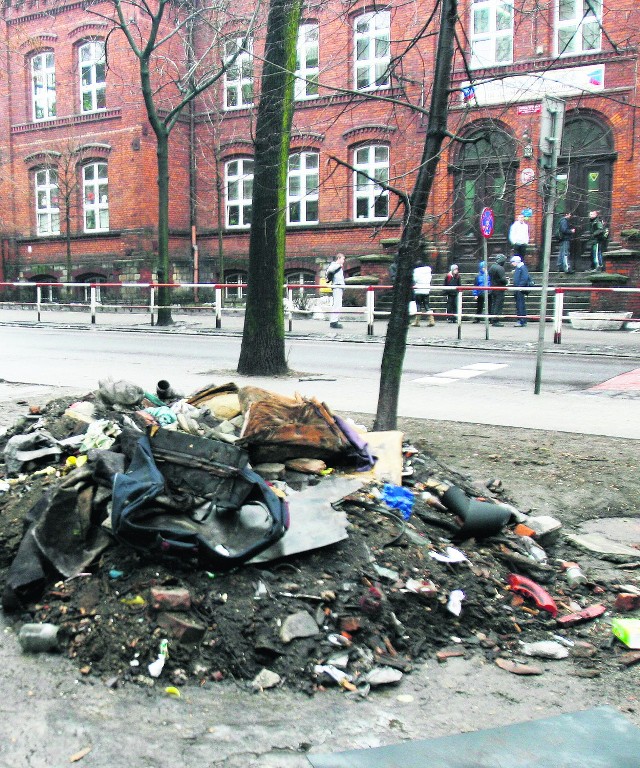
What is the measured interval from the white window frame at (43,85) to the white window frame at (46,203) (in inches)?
89.7

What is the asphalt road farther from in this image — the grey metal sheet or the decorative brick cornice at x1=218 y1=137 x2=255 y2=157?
the decorative brick cornice at x1=218 y1=137 x2=255 y2=157

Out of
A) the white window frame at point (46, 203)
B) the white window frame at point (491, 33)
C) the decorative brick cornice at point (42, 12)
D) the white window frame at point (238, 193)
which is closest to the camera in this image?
the white window frame at point (491, 33)

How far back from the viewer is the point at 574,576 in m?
4.40

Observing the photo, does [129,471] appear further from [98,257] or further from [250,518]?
[98,257]

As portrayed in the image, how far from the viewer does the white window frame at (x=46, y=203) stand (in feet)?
110

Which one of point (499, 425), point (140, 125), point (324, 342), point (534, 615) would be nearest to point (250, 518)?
point (534, 615)

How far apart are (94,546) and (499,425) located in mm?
5006

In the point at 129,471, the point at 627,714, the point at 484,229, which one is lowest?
the point at 627,714

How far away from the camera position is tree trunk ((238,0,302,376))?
1002cm

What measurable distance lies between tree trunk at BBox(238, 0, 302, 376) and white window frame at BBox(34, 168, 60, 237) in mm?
24524

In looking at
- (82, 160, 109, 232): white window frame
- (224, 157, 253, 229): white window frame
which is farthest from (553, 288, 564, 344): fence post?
(82, 160, 109, 232): white window frame

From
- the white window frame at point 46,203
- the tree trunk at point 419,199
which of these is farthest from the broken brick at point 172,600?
the white window frame at point 46,203

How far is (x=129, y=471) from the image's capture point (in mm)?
4113

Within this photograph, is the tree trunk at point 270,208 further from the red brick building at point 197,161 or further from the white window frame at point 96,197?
the white window frame at point 96,197
